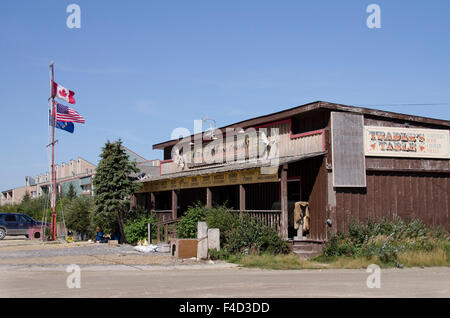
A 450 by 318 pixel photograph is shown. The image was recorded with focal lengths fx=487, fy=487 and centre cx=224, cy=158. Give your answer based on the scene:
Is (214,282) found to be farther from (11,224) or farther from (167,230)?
(11,224)

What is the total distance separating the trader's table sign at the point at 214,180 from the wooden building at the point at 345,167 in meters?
0.04

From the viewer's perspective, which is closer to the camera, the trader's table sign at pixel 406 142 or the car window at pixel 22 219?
the trader's table sign at pixel 406 142

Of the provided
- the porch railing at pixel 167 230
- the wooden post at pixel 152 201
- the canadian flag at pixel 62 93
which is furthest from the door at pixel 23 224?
the porch railing at pixel 167 230

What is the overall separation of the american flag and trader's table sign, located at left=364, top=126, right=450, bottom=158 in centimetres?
1812

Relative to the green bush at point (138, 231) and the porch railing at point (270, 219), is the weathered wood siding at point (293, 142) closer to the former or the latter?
the porch railing at point (270, 219)

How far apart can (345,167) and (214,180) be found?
6.01 metres

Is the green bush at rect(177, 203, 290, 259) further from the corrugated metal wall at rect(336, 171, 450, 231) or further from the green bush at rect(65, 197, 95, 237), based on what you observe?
the green bush at rect(65, 197, 95, 237)

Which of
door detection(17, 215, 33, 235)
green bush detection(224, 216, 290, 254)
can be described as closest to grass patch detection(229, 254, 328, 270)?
green bush detection(224, 216, 290, 254)

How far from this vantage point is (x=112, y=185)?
24.3 m

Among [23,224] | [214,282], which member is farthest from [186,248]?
[23,224]

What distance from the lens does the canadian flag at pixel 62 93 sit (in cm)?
2839

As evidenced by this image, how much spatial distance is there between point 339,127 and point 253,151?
493 centimetres
